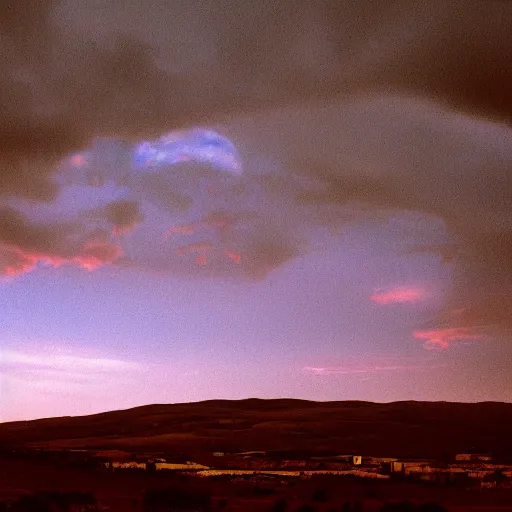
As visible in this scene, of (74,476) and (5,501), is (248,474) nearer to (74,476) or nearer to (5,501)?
(74,476)

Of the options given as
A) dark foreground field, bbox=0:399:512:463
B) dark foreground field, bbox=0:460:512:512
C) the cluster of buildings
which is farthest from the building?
dark foreground field, bbox=0:460:512:512

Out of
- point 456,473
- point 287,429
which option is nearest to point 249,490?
point 456,473

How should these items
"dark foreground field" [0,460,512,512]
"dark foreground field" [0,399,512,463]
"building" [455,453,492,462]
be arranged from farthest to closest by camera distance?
"dark foreground field" [0,399,512,463] < "building" [455,453,492,462] < "dark foreground field" [0,460,512,512]

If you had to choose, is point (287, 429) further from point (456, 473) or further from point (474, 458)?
point (456, 473)

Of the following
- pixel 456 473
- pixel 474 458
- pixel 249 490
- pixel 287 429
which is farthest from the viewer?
pixel 287 429

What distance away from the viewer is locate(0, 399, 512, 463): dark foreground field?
92.1 m

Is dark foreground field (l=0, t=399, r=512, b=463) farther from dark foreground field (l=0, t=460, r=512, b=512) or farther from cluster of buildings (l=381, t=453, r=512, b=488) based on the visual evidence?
dark foreground field (l=0, t=460, r=512, b=512)

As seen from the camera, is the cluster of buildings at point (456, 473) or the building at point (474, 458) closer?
the cluster of buildings at point (456, 473)

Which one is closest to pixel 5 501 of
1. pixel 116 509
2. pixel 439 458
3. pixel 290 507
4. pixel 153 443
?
pixel 116 509

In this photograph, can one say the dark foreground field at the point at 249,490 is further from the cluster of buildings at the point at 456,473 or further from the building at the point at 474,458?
the building at the point at 474,458

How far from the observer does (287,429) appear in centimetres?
10781

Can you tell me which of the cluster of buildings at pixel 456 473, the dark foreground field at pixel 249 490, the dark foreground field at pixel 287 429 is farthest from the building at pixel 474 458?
the dark foreground field at pixel 249 490

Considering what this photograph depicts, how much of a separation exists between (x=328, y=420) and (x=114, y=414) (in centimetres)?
4765

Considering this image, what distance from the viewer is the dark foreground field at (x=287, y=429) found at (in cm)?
9212
